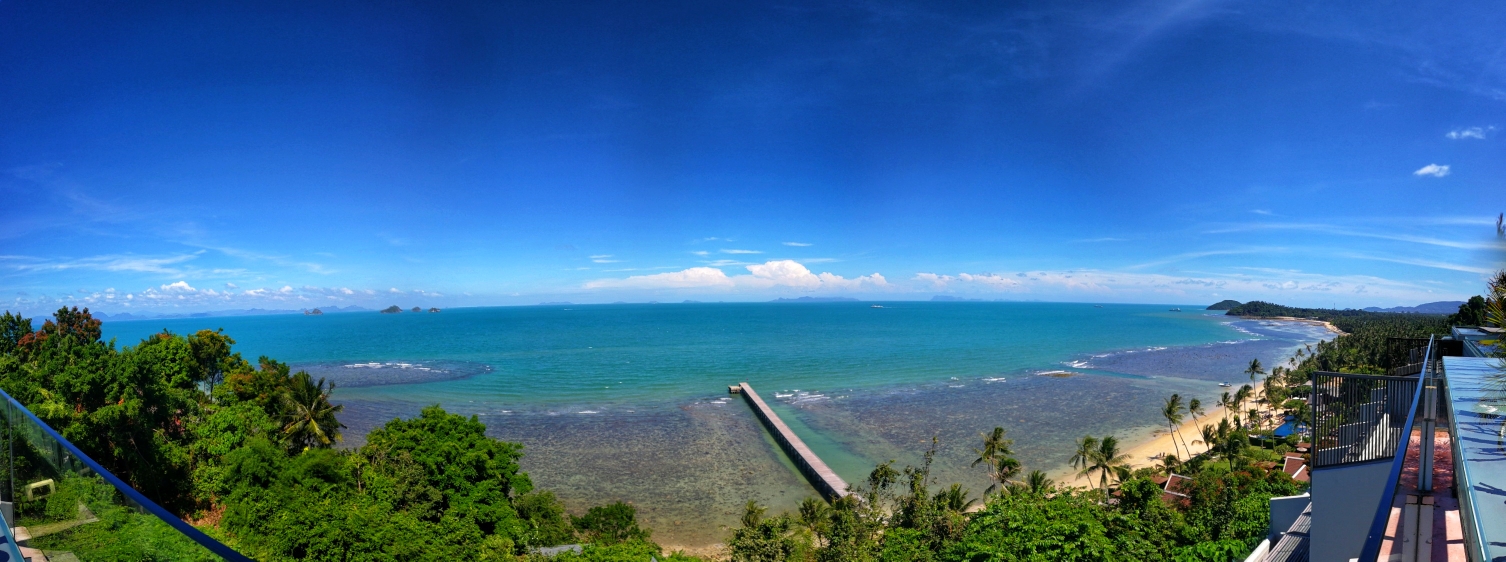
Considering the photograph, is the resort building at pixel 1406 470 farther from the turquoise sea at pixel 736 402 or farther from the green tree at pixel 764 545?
the turquoise sea at pixel 736 402

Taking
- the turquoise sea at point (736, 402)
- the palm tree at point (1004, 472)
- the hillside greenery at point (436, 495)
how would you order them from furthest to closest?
1. the turquoise sea at point (736, 402)
2. the palm tree at point (1004, 472)
3. the hillside greenery at point (436, 495)

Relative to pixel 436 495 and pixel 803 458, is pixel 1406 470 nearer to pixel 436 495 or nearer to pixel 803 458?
pixel 436 495

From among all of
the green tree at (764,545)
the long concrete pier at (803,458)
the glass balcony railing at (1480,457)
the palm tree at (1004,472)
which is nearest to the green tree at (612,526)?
the green tree at (764,545)

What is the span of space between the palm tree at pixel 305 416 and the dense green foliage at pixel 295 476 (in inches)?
18.4

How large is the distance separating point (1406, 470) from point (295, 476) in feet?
67.8

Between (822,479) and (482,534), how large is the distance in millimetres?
12553

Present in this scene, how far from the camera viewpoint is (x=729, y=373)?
53.3 m

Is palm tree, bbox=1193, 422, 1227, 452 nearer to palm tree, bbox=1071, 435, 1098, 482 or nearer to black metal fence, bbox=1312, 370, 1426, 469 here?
palm tree, bbox=1071, 435, 1098, 482

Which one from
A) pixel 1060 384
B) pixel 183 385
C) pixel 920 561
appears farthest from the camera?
pixel 1060 384

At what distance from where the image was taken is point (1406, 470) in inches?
194

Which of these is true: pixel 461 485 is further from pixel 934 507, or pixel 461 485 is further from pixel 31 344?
pixel 31 344

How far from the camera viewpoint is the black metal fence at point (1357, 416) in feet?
21.3

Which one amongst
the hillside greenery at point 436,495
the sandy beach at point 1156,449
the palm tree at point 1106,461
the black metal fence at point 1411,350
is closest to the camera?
the hillside greenery at point 436,495

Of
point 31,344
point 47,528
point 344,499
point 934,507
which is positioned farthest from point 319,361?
point 47,528
